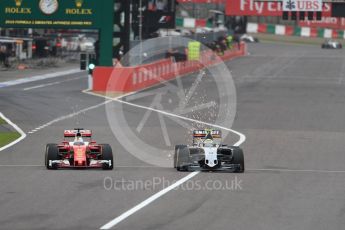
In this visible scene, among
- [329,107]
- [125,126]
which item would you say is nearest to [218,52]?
[329,107]

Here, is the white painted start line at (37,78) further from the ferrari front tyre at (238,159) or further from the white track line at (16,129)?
the ferrari front tyre at (238,159)

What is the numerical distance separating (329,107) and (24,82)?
20.4 m

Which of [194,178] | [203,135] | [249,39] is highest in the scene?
[203,135]

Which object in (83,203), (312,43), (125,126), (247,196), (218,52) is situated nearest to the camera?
(83,203)

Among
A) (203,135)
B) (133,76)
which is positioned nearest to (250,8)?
(133,76)

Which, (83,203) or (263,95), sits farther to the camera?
(263,95)

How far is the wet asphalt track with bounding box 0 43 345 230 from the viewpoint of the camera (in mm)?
16016

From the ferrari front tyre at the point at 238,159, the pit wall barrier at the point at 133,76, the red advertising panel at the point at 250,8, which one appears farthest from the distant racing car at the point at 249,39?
the ferrari front tyre at the point at 238,159

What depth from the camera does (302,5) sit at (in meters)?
59.8

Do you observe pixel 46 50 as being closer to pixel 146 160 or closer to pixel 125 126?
pixel 125 126

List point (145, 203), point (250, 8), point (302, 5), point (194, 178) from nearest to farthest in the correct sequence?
point (145, 203) < point (194, 178) < point (302, 5) < point (250, 8)

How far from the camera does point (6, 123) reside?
3431 centimetres

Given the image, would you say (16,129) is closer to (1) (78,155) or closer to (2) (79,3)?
(1) (78,155)

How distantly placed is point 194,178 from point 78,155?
2.73m
